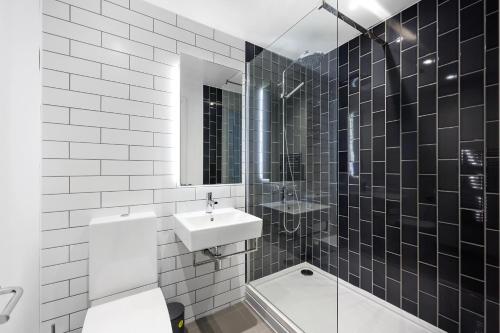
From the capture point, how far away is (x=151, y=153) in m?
1.68

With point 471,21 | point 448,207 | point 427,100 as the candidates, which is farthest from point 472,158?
point 471,21

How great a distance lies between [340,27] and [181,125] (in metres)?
1.70

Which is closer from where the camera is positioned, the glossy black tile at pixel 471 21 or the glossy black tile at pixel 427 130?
the glossy black tile at pixel 471 21

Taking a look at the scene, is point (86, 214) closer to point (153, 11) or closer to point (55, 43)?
Result: point (55, 43)

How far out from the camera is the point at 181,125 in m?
1.81

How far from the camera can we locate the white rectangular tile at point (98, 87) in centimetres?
143

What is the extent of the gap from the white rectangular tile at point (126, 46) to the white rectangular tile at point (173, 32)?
0.17 metres

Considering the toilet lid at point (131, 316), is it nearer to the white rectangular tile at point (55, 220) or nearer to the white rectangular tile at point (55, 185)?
the white rectangular tile at point (55, 220)

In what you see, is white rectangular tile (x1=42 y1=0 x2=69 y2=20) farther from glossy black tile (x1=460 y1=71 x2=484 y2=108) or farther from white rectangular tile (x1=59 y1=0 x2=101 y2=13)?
glossy black tile (x1=460 y1=71 x2=484 y2=108)

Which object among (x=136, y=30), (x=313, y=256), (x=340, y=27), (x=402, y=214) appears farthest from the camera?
(x=313, y=256)

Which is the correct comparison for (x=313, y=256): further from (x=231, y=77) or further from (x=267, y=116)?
(x=231, y=77)

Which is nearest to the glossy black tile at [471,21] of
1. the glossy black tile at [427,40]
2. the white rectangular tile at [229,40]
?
the glossy black tile at [427,40]

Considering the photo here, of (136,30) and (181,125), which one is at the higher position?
(136,30)

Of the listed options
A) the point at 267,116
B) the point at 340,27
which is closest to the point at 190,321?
the point at 267,116
